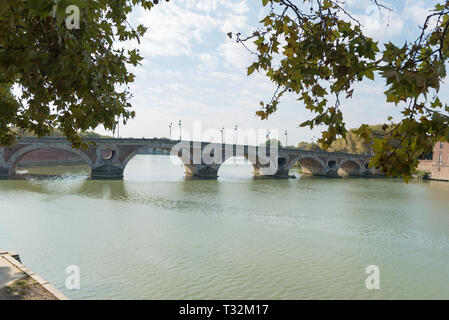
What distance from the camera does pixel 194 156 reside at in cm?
4750

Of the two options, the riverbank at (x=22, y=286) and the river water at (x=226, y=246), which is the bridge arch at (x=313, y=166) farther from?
the riverbank at (x=22, y=286)

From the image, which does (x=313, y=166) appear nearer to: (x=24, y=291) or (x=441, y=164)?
(x=441, y=164)

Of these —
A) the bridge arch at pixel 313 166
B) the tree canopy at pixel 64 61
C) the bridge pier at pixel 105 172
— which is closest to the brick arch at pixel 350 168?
the bridge arch at pixel 313 166

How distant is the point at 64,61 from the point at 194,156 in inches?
1715

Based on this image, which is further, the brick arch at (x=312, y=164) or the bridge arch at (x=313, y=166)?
the bridge arch at (x=313, y=166)

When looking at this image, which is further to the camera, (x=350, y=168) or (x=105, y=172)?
(x=350, y=168)

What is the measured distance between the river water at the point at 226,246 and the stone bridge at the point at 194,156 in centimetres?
1240

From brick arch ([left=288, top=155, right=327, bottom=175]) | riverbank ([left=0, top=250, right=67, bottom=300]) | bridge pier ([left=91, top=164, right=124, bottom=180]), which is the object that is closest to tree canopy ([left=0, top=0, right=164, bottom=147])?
riverbank ([left=0, top=250, right=67, bottom=300])

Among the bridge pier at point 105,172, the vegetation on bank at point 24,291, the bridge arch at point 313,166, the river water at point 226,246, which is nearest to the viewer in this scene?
the vegetation on bank at point 24,291

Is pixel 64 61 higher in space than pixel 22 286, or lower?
higher

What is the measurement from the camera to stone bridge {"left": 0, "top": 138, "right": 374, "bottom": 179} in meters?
38.8

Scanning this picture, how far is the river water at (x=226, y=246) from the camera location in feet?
35.7

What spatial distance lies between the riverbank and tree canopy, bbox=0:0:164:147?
274 centimetres

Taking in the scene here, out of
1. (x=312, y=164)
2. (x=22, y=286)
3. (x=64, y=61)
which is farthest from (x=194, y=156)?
(x=64, y=61)
